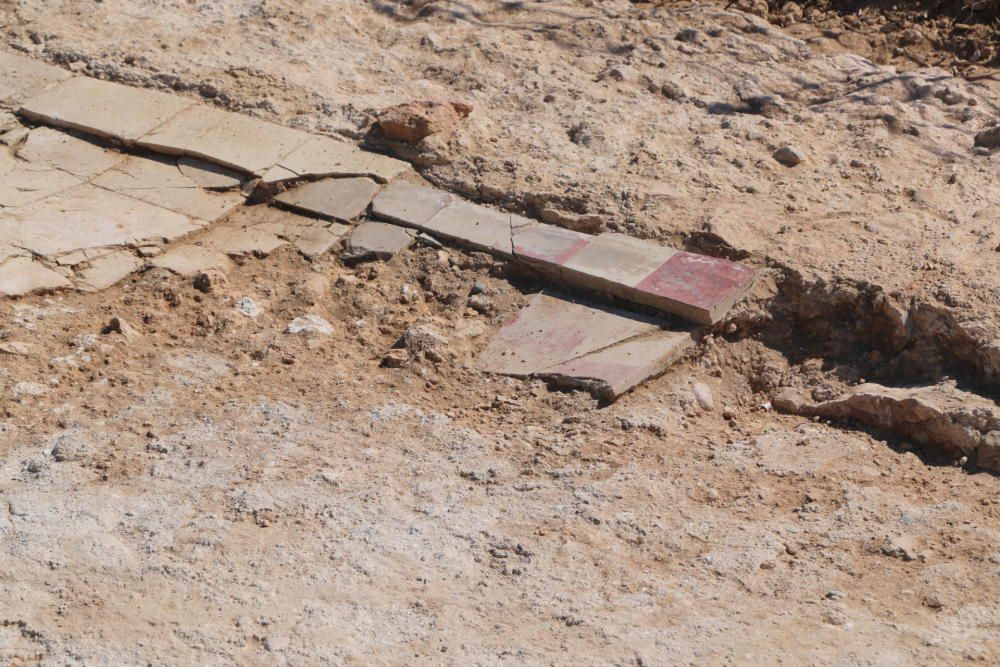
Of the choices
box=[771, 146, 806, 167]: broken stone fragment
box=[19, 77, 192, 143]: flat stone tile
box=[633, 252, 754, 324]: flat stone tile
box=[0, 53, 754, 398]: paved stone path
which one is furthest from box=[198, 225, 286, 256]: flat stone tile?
box=[771, 146, 806, 167]: broken stone fragment

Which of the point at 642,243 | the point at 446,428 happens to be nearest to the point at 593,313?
the point at 642,243

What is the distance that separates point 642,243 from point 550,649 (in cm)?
201

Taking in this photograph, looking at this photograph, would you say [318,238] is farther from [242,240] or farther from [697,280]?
[697,280]

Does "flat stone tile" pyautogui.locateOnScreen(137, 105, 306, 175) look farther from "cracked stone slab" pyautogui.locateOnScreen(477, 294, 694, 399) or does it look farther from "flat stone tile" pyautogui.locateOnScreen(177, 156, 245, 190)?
"cracked stone slab" pyautogui.locateOnScreen(477, 294, 694, 399)

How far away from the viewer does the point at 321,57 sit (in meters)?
5.71

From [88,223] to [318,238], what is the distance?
91cm

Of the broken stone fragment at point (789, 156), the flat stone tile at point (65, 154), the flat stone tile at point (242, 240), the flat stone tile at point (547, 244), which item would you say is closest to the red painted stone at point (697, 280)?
the flat stone tile at point (547, 244)

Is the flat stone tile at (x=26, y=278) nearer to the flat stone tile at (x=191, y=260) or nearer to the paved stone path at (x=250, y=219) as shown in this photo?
the paved stone path at (x=250, y=219)

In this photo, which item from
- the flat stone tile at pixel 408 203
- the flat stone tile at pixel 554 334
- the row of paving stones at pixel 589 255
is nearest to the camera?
the flat stone tile at pixel 554 334

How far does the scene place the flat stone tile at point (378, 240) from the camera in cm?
454

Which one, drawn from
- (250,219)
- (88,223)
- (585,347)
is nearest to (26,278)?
(88,223)

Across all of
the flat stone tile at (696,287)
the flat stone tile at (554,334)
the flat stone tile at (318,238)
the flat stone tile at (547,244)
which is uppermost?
the flat stone tile at (696,287)

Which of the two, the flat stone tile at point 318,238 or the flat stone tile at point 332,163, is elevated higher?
the flat stone tile at point 332,163

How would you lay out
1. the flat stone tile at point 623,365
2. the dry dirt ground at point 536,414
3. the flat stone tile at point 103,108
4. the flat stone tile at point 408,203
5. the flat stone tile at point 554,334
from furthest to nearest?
1. the flat stone tile at point 103,108
2. the flat stone tile at point 408,203
3. the flat stone tile at point 554,334
4. the flat stone tile at point 623,365
5. the dry dirt ground at point 536,414
